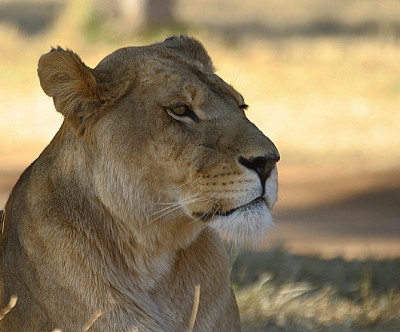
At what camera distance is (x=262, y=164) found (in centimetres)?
340

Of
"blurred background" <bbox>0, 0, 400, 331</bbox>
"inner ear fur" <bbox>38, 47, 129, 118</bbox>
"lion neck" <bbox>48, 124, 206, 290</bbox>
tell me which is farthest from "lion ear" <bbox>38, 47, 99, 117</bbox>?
"blurred background" <bbox>0, 0, 400, 331</bbox>

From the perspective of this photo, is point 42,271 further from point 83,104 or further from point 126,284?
point 83,104

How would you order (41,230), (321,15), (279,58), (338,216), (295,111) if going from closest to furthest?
(41,230) → (338,216) → (295,111) → (279,58) → (321,15)

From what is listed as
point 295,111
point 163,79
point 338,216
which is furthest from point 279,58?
point 163,79

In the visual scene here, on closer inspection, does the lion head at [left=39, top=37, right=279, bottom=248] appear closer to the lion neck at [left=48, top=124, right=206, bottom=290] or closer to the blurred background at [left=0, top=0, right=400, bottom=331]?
the lion neck at [left=48, top=124, right=206, bottom=290]

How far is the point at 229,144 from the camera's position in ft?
11.4

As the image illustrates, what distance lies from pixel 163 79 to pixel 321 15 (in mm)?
17718

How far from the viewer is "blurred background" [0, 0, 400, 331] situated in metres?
5.62

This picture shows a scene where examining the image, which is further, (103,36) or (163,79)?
(103,36)

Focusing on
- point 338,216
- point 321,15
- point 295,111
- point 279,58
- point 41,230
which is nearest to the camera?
point 41,230

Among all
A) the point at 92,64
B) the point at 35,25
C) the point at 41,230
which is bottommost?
the point at 41,230

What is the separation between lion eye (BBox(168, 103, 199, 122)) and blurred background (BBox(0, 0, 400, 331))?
136cm

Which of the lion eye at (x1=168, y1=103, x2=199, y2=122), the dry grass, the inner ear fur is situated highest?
the inner ear fur

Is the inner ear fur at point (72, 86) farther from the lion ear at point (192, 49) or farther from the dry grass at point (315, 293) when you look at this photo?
the dry grass at point (315, 293)
